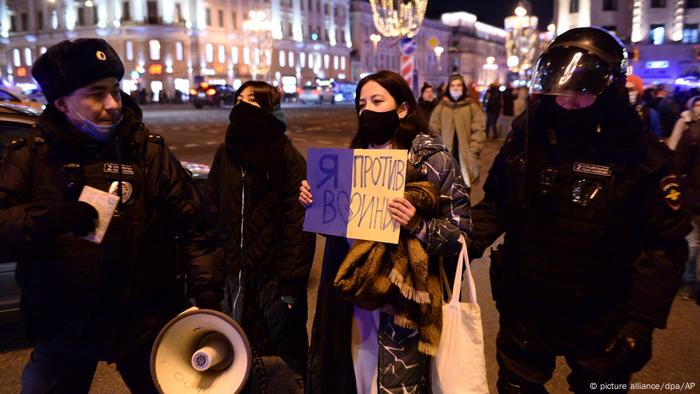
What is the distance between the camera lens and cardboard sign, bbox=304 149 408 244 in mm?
2410

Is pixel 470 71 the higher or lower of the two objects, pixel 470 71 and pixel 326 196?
the higher

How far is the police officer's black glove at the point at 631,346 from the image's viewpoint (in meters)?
2.32

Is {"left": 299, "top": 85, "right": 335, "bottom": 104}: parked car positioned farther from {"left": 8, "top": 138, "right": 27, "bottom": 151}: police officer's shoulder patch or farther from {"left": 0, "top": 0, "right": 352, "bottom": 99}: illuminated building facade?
{"left": 8, "top": 138, "right": 27, "bottom": 151}: police officer's shoulder patch

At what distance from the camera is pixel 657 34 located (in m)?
53.3

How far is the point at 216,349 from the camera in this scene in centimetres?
261

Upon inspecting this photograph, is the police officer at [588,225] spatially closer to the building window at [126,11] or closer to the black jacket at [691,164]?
the black jacket at [691,164]

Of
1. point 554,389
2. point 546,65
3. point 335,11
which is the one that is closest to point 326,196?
point 546,65

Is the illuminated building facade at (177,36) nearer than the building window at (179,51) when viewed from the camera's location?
Yes

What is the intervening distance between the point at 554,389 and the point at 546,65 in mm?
2369

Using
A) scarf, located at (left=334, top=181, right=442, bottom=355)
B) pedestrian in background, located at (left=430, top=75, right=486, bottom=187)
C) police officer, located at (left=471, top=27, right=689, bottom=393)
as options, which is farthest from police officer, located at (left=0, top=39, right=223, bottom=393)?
pedestrian in background, located at (left=430, top=75, right=486, bottom=187)

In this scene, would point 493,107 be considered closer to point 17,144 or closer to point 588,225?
point 588,225

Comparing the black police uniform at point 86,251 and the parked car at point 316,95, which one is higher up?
the parked car at point 316,95

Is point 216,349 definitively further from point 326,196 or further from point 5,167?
point 5,167

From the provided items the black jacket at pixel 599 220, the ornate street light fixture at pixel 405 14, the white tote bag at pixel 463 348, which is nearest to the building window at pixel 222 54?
the ornate street light fixture at pixel 405 14
